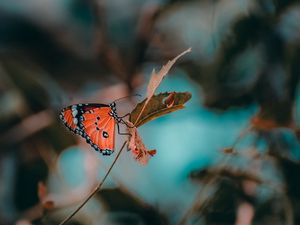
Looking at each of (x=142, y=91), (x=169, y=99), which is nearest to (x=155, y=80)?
(x=169, y=99)

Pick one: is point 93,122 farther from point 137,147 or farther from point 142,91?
point 142,91

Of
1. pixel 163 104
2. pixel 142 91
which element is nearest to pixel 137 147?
pixel 163 104

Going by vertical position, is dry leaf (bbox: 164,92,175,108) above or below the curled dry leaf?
above

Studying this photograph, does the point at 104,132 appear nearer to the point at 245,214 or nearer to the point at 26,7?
the point at 245,214

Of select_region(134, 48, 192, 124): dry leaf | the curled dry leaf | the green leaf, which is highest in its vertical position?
select_region(134, 48, 192, 124): dry leaf

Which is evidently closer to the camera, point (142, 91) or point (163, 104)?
point (163, 104)
